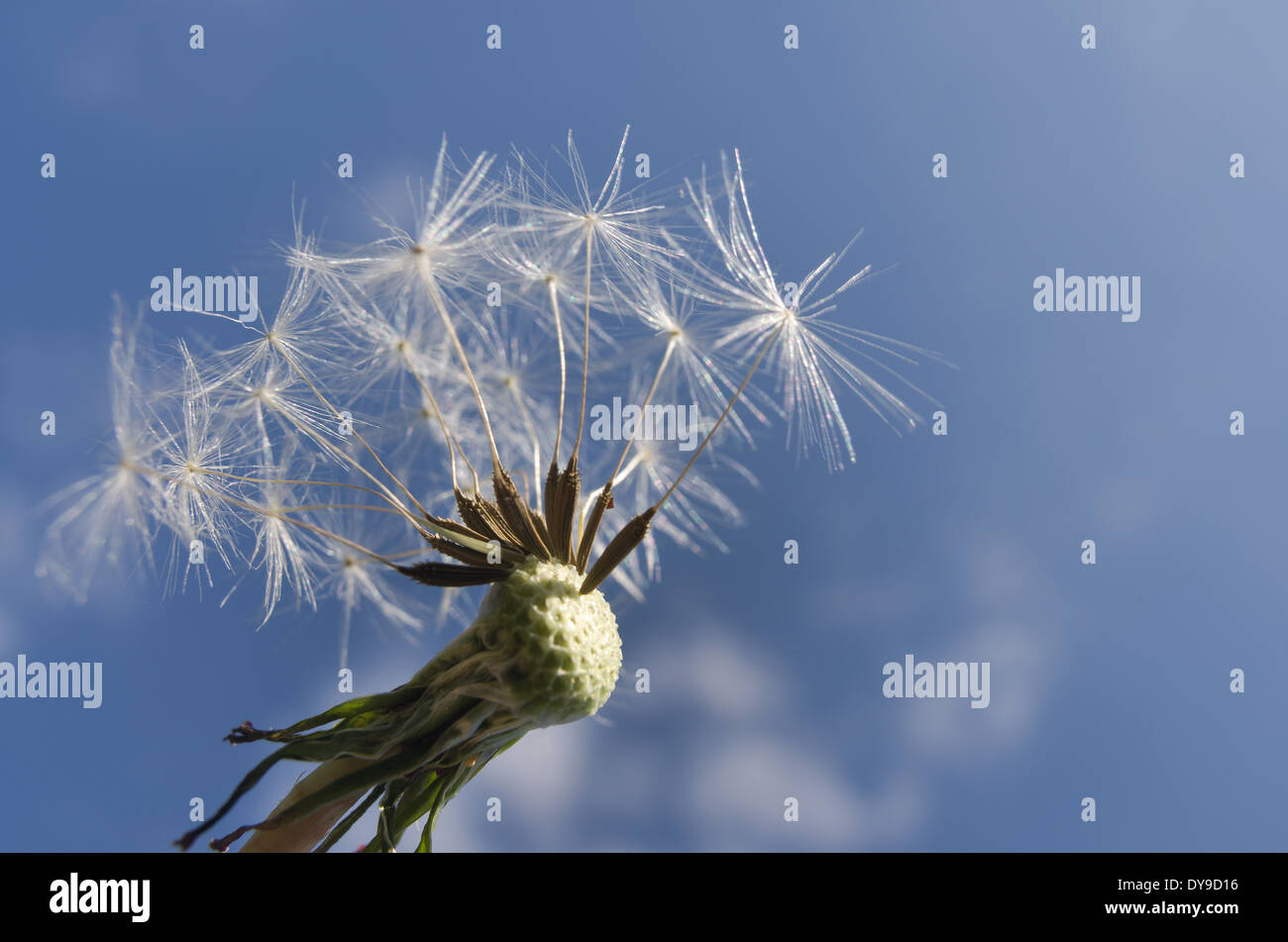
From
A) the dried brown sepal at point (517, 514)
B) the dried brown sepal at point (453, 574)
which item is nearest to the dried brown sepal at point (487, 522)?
the dried brown sepal at point (517, 514)

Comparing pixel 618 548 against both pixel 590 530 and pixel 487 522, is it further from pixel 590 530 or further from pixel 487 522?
pixel 487 522

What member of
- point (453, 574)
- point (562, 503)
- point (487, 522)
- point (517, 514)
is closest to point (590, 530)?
point (562, 503)

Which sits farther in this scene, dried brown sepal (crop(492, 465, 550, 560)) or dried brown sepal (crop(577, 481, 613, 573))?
dried brown sepal (crop(577, 481, 613, 573))

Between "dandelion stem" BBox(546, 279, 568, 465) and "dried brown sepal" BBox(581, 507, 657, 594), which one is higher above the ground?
"dandelion stem" BBox(546, 279, 568, 465)

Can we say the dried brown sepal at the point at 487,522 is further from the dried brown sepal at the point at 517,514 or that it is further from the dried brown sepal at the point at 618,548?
the dried brown sepal at the point at 618,548

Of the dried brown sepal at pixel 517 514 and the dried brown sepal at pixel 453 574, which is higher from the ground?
the dried brown sepal at pixel 517 514

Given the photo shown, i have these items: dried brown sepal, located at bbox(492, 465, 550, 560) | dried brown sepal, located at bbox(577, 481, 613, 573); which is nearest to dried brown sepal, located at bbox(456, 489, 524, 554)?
dried brown sepal, located at bbox(492, 465, 550, 560)

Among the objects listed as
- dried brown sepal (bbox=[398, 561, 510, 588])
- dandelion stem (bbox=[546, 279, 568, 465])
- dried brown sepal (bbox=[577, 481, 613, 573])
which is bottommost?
dried brown sepal (bbox=[398, 561, 510, 588])

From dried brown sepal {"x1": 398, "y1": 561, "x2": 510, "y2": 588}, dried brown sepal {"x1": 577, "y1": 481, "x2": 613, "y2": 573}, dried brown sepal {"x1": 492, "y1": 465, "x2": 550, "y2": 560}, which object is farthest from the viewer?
dried brown sepal {"x1": 577, "y1": 481, "x2": 613, "y2": 573}

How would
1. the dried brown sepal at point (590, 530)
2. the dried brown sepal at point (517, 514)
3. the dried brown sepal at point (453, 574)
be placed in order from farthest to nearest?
Answer: the dried brown sepal at point (590, 530)
the dried brown sepal at point (517, 514)
the dried brown sepal at point (453, 574)

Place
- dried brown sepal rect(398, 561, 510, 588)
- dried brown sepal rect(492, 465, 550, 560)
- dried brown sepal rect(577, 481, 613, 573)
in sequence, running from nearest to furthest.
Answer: dried brown sepal rect(398, 561, 510, 588), dried brown sepal rect(492, 465, 550, 560), dried brown sepal rect(577, 481, 613, 573)

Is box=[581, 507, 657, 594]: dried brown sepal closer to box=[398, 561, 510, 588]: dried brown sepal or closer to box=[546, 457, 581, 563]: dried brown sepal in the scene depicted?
box=[546, 457, 581, 563]: dried brown sepal

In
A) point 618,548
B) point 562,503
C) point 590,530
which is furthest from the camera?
point 590,530
